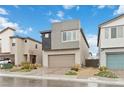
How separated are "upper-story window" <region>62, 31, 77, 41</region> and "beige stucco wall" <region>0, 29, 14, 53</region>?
19.3ft

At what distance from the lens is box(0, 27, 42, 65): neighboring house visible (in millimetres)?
25062

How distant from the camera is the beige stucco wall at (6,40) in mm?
25141

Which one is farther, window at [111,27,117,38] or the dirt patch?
window at [111,27,117,38]

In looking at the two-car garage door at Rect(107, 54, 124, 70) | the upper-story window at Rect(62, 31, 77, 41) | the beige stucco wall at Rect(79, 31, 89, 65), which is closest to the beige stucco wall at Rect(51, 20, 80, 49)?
the upper-story window at Rect(62, 31, 77, 41)

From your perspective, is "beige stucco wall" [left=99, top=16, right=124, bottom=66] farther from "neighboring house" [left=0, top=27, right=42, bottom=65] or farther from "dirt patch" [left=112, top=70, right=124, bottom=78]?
"neighboring house" [left=0, top=27, right=42, bottom=65]

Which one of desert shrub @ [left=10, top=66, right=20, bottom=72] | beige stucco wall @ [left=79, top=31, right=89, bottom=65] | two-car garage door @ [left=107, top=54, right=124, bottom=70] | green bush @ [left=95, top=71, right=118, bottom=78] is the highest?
beige stucco wall @ [left=79, top=31, right=89, bottom=65]

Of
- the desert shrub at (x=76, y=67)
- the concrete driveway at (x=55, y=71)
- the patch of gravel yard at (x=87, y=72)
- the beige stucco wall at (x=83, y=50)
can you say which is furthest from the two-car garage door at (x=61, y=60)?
the patch of gravel yard at (x=87, y=72)

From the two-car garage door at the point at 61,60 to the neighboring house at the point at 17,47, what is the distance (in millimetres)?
1313

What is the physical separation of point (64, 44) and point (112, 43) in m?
5.41

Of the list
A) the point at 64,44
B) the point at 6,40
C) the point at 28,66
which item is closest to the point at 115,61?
the point at 64,44

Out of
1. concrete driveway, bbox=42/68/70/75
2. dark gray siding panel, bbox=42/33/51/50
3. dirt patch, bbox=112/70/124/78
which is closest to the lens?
dirt patch, bbox=112/70/124/78

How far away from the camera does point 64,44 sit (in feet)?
84.1
